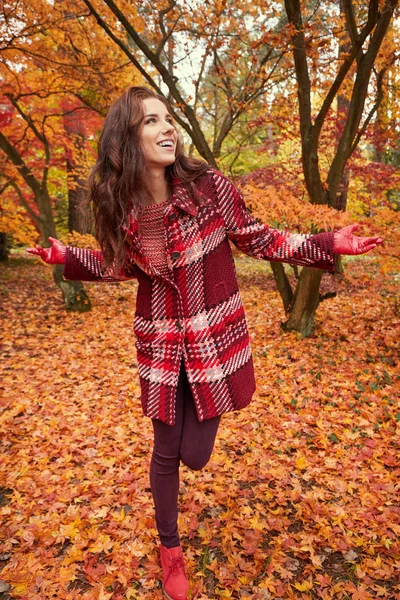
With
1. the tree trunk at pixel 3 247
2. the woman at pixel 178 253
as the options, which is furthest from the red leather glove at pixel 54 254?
the tree trunk at pixel 3 247

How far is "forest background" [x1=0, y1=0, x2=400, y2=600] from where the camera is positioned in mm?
2346

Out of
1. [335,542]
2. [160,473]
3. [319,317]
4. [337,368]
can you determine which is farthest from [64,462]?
[319,317]

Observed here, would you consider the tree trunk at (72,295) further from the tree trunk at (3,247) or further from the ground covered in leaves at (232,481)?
the tree trunk at (3,247)

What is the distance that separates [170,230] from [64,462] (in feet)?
8.02

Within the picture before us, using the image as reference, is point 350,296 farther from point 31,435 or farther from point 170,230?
point 170,230

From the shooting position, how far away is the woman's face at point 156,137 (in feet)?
5.95

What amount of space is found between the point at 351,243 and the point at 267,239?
1.21ft

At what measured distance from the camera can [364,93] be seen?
448cm

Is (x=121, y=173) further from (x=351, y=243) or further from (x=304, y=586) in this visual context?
(x=304, y=586)

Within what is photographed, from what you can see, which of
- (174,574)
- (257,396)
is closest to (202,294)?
(174,574)

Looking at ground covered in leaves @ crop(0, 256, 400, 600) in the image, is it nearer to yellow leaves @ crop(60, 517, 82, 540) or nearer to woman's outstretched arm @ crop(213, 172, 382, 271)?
yellow leaves @ crop(60, 517, 82, 540)

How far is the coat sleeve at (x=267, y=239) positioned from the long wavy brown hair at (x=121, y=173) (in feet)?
0.50

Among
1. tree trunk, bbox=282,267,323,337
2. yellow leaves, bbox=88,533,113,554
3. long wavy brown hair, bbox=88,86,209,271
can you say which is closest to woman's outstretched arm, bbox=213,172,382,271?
long wavy brown hair, bbox=88,86,209,271

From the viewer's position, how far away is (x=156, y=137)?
1810 millimetres
